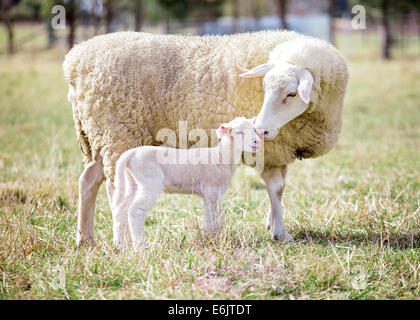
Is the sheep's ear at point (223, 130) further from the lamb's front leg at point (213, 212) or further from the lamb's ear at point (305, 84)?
the lamb's ear at point (305, 84)

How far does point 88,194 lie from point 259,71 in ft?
5.61

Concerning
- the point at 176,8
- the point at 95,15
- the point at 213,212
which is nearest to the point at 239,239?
the point at 213,212

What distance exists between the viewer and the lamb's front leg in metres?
3.82

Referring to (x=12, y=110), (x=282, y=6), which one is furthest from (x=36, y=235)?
(x=282, y=6)

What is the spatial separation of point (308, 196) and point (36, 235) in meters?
2.84

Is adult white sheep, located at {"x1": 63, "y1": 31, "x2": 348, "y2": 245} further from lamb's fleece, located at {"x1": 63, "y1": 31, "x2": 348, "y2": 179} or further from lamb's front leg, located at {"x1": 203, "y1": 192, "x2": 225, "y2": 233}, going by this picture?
lamb's front leg, located at {"x1": 203, "y1": 192, "x2": 225, "y2": 233}

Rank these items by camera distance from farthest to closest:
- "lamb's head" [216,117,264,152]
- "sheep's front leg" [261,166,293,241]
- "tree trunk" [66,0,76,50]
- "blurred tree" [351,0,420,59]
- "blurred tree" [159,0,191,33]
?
"blurred tree" [159,0,191,33]
"blurred tree" [351,0,420,59]
"tree trunk" [66,0,76,50]
"sheep's front leg" [261,166,293,241]
"lamb's head" [216,117,264,152]

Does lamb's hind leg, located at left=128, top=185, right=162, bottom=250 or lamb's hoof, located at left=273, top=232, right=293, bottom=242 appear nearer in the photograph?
lamb's hind leg, located at left=128, top=185, right=162, bottom=250

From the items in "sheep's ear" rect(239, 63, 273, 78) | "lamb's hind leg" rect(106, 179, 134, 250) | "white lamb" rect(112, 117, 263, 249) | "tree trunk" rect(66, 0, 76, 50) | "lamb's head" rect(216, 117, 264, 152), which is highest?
"tree trunk" rect(66, 0, 76, 50)

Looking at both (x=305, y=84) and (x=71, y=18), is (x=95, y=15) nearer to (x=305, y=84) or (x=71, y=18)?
(x=71, y=18)

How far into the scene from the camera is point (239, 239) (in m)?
3.97

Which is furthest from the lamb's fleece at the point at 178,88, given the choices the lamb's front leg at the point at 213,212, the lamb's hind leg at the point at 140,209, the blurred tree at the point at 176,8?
the blurred tree at the point at 176,8

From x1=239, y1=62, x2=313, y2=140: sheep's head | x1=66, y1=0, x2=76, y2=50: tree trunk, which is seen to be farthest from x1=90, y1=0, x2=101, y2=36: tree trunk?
x1=239, y1=62, x2=313, y2=140: sheep's head

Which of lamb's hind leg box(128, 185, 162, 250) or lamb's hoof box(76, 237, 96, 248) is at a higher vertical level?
lamb's hind leg box(128, 185, 162, 250)
